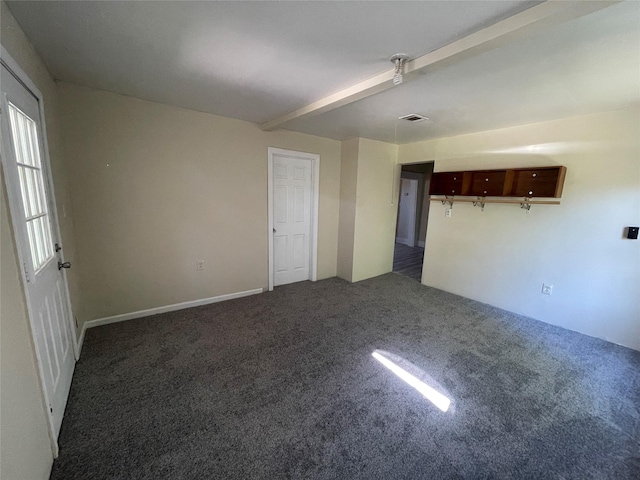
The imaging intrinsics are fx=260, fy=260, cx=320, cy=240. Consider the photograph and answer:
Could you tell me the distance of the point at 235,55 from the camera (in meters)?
1.73

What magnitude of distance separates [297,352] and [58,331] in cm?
175

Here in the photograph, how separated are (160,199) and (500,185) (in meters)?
4.02

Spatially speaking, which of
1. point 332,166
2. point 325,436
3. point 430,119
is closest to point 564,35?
point 430,119

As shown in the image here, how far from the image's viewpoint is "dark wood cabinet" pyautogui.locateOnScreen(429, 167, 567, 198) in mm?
2852

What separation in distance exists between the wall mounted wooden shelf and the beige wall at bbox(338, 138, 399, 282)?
0.82m

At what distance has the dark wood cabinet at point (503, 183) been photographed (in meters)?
2.85

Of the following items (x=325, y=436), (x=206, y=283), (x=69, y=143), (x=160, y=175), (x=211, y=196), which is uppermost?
(x=69, y=143)

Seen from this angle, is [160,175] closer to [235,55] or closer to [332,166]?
[235,55]

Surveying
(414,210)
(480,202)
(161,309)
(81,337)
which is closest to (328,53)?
(480,202)

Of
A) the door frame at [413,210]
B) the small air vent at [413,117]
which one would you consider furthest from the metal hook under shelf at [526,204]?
the door frame at [413,210]

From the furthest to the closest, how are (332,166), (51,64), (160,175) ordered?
(332,166) < (160,175) < (51,64)

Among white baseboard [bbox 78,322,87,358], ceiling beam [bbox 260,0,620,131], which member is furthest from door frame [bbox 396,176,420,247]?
white baseboard [bbox 78,322,87,358]

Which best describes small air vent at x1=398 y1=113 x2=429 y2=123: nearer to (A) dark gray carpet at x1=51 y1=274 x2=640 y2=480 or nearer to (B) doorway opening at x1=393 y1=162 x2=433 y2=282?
(A) dark gray carpet at x1=51 y1=274 x2=640 y2=480

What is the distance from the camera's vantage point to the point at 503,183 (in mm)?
3188
